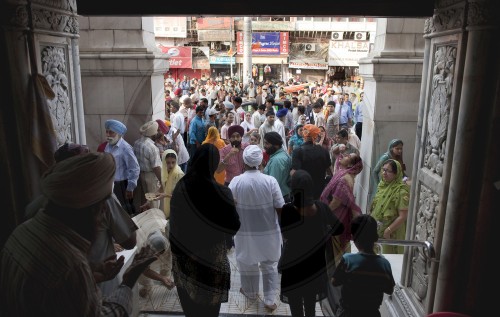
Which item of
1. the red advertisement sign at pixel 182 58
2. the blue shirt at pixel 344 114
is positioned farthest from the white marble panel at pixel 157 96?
the red advertisement sign at pixel 182 58

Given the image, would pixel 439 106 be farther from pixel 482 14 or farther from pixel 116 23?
pixel 116 23

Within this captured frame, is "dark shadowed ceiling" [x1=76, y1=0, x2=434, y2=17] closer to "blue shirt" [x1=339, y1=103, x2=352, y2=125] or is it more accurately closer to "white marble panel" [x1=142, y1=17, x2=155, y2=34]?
"white marble panel" [x1=142, y1=17, x2=155, y2=34]

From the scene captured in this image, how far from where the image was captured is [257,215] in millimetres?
3988

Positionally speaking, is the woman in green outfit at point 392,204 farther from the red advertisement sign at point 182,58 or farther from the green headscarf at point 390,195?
the red advertisement sign at point 182,58

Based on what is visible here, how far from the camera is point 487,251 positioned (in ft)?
8.91

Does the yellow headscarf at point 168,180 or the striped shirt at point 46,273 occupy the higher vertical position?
the striped shirt at point 46,273

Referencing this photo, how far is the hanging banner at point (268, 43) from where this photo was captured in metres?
34.0

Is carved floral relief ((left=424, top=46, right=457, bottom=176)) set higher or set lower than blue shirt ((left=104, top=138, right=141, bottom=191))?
higher

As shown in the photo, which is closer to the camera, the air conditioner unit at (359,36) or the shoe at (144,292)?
the shoe at (144,292)

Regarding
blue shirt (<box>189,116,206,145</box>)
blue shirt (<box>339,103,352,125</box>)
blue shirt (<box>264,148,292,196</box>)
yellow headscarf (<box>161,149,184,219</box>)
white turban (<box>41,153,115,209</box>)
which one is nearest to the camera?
white turban (<box>41,153,115,209</box>)

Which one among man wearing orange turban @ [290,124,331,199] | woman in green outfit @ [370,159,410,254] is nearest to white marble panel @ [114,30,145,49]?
man wearing orange turban @ [290,124,331,199]

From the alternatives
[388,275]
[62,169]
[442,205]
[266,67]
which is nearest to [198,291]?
[388,275]

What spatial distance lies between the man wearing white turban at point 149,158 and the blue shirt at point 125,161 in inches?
15.7

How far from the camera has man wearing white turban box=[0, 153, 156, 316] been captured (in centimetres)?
168
